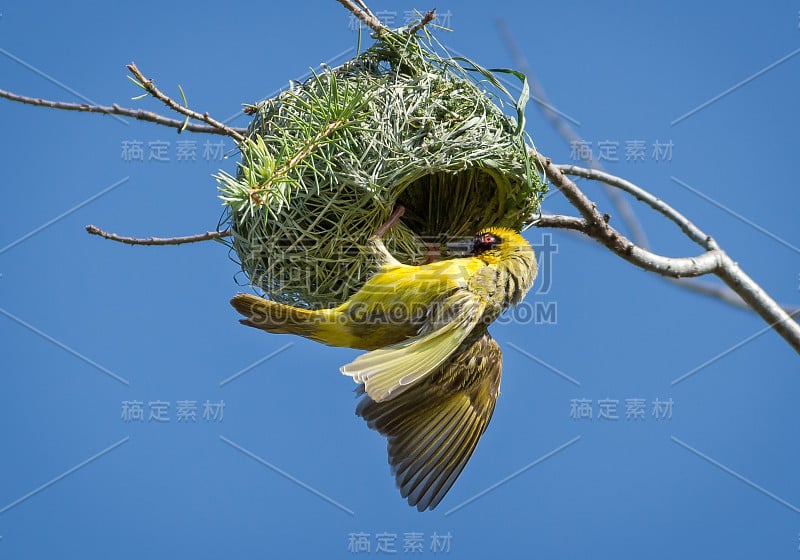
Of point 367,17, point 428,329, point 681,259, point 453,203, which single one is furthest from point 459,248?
point 681,259

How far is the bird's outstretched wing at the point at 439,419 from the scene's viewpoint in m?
3.35

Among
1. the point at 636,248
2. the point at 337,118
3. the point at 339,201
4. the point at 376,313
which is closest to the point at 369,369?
the point at 376,313

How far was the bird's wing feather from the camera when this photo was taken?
2.83 m

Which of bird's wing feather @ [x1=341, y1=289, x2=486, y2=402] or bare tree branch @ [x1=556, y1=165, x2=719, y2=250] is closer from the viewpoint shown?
bird's wing feather @ [x1=341, y1=289, x2=486, y2=402]

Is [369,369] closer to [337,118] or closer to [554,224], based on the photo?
[337,118]

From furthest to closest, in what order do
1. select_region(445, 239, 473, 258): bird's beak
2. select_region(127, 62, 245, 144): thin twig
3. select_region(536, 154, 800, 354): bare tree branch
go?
select_region(536, 154, 800, 354): bare tree branch
select_region(445, 239, 473, 258): bird's beak
select_region(127, 62, 245, 144): thin twig

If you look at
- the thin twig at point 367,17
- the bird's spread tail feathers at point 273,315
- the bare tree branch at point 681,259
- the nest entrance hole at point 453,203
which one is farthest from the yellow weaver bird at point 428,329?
the thin twig at point 367,17

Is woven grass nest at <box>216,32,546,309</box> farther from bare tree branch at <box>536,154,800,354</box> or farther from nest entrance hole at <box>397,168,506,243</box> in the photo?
bare tree branch at <box>536,154,800,354</box>

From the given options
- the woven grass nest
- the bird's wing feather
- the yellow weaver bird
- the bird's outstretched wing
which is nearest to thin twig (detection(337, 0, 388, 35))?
the woven grass nest

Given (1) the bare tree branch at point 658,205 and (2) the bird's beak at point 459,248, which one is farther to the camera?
(1) the bare tree branch at point 658,205

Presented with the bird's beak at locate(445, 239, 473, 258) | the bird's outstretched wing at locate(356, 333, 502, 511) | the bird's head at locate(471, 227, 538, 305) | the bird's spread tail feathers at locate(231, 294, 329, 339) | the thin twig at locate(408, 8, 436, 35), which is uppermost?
the thin twig at locate(408, 8, 436, 35)

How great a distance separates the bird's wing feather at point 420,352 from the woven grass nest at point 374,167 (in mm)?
296

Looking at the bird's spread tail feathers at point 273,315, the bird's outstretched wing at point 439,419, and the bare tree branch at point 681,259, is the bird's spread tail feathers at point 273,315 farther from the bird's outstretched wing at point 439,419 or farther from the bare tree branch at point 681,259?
the bare tree branch at point 681,259

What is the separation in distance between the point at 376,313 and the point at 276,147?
675 millimetres
